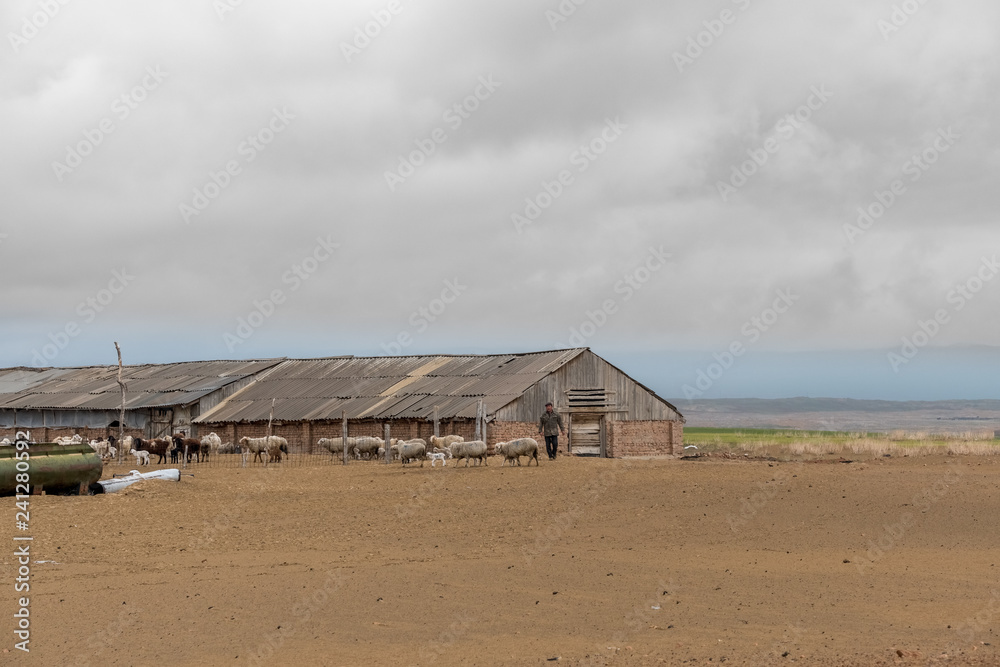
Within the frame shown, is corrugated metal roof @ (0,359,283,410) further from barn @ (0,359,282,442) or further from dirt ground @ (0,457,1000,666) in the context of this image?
dirt ground @ (0,457,1000,666)

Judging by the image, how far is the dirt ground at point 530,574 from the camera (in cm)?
1117

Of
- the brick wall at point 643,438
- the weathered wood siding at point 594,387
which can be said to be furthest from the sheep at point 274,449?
the brick wall at point 643,438

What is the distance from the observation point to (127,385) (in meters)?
65.8

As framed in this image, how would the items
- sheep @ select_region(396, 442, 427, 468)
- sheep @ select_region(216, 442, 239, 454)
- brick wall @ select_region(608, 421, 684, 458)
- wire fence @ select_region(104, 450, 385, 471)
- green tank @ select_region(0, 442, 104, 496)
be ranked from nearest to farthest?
green tank @ select_region(0, 442, 104, 496)
sheep @ select_region(396, 442, 427, 468)
wire fence @ select_region(104, 450, 385, 471)
brick wall @ select_region(608, 421, 684, 458)
sheep @ select_region(216, 442, 239, 454)

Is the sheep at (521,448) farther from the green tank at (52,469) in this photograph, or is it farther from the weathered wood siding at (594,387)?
the green tank at (52,469)

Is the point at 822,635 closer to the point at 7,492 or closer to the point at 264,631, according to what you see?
the point at 264,631

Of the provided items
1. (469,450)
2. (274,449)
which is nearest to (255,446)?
(274,449)

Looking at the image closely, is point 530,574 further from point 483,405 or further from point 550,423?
point 483,405

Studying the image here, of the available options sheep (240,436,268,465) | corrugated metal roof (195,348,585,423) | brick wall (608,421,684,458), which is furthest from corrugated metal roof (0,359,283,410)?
brick wall (608,421,684,458)

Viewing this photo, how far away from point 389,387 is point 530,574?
127 feet

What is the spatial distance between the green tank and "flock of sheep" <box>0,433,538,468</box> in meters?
7.08

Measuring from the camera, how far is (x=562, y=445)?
4512 cm

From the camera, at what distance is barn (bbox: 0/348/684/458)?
1788 inches

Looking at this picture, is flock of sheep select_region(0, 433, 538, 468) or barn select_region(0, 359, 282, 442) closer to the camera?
flock of sheep select_region(0, 433, 538, 468)
